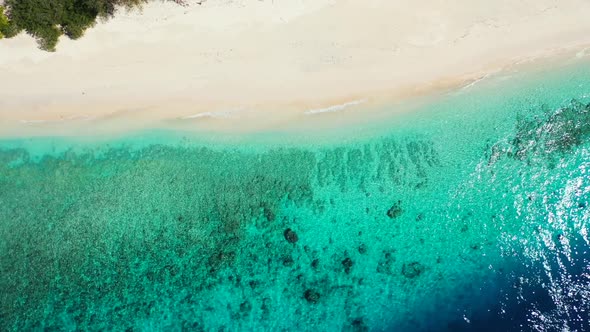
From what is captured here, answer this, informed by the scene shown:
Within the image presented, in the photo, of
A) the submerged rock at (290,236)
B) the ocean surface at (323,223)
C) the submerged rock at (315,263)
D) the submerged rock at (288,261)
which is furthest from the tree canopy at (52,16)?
the submerged rock at (315,263)

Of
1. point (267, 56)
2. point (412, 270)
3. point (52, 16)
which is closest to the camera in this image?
point (52, 16)

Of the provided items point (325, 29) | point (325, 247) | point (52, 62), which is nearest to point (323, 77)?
point (325, 29)

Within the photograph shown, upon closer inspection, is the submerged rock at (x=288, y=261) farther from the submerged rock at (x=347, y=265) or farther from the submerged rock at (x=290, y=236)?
the submerged rock at (x=347, y=265)

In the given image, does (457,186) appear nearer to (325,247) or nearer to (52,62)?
(325,247)

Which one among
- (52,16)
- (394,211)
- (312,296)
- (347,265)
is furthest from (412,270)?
(52,16)

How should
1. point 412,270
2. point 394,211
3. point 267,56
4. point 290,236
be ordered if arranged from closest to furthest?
point 267,56
point 412,270
point 290,236
point 394,211

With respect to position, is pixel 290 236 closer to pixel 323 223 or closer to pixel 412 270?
pixel 323 223
